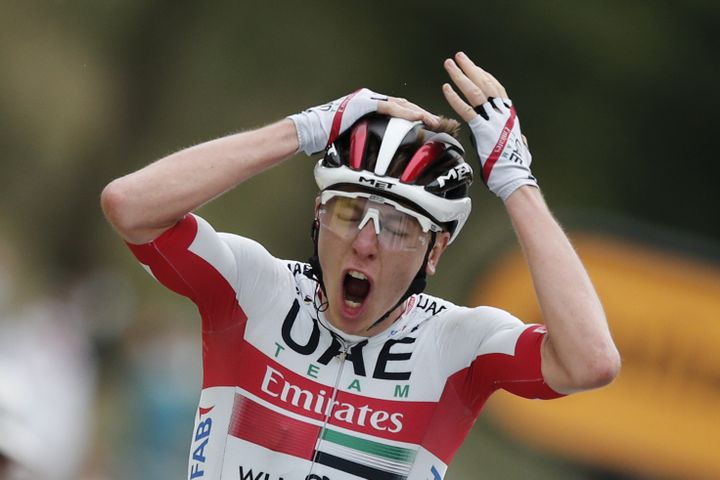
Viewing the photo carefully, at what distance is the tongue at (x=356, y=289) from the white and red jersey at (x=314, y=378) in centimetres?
20

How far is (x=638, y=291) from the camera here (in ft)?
42.4

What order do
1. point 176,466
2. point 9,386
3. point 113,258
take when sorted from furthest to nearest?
point 113,258, point 176,466, point 9,386

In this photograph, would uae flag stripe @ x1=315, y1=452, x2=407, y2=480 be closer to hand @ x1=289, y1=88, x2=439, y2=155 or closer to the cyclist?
the cyclist

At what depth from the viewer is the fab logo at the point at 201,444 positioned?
14.6ft

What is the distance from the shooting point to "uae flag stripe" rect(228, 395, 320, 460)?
4.41 m

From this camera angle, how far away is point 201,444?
4.48 m

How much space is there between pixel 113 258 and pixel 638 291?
252 inches

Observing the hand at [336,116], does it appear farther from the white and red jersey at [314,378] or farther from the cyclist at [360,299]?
the white and red jersey at [314,378]

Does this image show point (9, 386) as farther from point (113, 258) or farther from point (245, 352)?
point (113, 258)

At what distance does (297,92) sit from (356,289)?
40.2ft

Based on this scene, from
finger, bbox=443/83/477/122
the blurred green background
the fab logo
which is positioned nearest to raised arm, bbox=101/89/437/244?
finger, bbox=443/83/477/122

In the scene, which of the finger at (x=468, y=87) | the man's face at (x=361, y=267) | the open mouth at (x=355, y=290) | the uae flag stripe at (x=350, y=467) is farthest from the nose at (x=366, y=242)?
the uae flag stripe at (x=350, y=467)

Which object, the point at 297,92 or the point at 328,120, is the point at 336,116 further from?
the point at 297,92

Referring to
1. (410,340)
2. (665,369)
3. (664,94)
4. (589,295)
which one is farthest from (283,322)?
(664,94)
